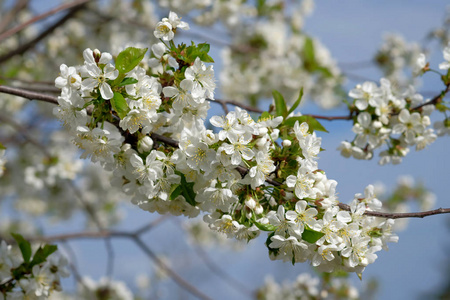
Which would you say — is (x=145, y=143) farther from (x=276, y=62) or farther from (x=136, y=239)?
(x=276, y=62)

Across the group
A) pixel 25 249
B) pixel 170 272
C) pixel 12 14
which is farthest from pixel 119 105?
pixel 12 14

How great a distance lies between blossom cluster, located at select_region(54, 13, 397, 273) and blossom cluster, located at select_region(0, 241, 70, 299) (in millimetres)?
762

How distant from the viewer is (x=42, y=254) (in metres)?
2.14

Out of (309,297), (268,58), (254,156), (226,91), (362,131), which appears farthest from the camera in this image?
(226,91)

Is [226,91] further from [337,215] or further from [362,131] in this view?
[337,215]

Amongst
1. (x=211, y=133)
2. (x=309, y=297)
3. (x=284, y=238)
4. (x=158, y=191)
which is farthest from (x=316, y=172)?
(x=309, y=297)

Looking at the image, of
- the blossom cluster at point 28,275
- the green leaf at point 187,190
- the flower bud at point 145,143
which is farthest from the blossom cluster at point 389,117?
the blossom cluster at point 28,275

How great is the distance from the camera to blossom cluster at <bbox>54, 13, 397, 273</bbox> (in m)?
1.52

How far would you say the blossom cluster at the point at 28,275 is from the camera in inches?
79.9

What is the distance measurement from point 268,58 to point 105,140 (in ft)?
15.4

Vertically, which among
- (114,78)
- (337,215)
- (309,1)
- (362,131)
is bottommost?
(337,215)

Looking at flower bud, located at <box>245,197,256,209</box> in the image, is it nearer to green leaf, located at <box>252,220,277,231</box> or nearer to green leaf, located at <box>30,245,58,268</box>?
green leaf, located at <box>252,220,277,231</box>

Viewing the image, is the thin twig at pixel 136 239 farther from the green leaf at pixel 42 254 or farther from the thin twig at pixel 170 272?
the green leaf at pixel 42 254

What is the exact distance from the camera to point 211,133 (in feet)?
4.99
